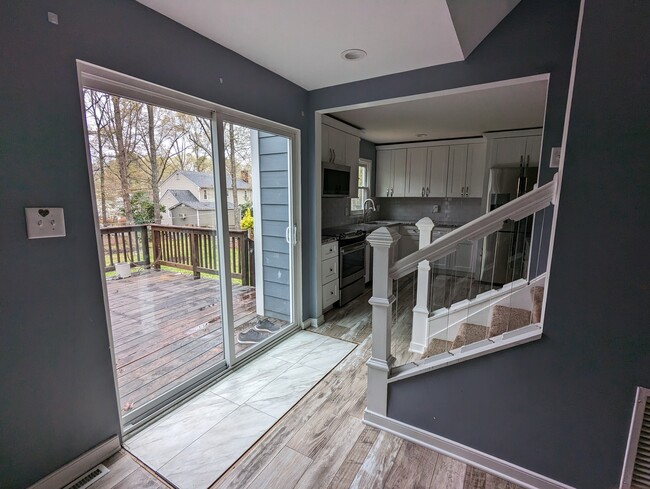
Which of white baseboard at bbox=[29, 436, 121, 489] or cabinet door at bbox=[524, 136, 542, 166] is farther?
cabinet door at bbox=[524, 136, 542, 166]

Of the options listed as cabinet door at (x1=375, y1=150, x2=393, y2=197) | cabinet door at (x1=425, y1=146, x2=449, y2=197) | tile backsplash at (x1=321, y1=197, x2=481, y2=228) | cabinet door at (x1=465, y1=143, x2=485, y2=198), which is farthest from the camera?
cabinet door at (x1=375, y1=150, x2=393, y2=197)

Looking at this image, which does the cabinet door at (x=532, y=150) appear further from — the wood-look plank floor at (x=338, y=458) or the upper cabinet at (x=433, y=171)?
the wood-look plank floor at (x=338, y=458)

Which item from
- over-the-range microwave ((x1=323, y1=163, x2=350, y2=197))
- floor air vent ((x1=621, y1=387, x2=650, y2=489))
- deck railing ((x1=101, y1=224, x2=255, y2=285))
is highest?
over-the-range microwave ((x1=323, y1=163, x2=350, y2=197))

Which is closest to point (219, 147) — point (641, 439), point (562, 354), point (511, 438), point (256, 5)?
point (256, 5)

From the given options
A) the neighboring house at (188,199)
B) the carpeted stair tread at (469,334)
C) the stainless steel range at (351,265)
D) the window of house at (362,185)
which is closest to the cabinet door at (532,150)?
the window of house at (362,185)

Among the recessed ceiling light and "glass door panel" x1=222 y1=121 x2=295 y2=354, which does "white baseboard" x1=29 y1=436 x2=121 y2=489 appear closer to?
"glass door panel" x1=222 y1=121 x2=295 y2=354

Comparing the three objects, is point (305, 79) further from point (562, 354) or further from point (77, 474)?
point (77, 474)

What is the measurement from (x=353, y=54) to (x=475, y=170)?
12.6 feet

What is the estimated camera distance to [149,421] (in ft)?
6.20

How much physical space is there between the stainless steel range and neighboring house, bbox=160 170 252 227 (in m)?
1.78

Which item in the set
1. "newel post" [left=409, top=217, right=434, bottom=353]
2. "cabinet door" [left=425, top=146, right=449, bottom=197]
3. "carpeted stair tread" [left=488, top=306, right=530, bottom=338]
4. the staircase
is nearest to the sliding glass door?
"newel post" [left=409, top=217, right=434, bottom=353]

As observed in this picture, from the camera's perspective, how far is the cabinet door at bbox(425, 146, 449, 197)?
5398 mm

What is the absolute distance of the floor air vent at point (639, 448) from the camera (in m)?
1.23

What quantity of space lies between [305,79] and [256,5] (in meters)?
1.12
